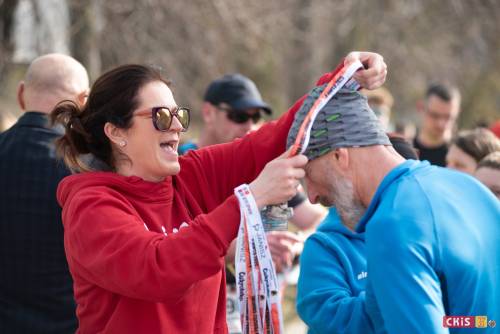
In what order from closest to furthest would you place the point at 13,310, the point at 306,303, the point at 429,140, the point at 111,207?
the point at 111,207
the point at 306,303
the point at 13,310
the point at 429,140

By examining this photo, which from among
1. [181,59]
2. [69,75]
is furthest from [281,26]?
[69,75]

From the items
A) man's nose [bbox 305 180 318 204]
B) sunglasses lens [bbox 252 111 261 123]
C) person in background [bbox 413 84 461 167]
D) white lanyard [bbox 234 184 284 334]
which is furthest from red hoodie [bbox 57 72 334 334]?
person in background [bbox 413 84 461 167]

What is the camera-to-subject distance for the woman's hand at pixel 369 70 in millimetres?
2783

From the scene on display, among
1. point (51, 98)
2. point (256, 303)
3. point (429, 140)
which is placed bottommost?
point (429, 140)

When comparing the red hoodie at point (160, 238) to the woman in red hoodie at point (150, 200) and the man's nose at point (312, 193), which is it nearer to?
the woman in red hoodie at point (150, 200)

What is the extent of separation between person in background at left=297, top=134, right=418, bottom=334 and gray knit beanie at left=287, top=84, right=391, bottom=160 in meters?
0.32

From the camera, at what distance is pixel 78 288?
9.31 feet

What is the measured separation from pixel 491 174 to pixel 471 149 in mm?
947

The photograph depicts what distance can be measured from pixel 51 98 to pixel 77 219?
166 cm

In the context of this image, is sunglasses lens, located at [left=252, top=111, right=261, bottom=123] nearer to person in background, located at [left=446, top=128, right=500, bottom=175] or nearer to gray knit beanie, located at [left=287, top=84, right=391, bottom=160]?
person in background, located at [left=446, top=128, right=500, bottom=175]

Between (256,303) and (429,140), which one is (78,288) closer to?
(256,303)

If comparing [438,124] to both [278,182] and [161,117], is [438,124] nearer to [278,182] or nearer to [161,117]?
[161,117]

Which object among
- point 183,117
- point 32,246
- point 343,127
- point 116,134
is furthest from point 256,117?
point 343,127

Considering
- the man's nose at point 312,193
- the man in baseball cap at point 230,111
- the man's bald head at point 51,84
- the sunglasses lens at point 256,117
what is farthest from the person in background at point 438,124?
the man's nose at point 312,193
